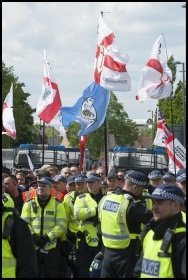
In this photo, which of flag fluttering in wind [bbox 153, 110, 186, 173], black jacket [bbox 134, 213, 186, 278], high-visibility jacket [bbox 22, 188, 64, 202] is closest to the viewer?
black jacket [bbox 134, 213, 186, 278]

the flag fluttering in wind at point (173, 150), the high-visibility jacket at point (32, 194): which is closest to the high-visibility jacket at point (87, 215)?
the high-visibility jacket at point (32, 194)

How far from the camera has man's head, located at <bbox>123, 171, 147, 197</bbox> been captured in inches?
372

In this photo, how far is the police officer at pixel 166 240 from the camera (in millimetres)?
6227

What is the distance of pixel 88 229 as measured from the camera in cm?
1199

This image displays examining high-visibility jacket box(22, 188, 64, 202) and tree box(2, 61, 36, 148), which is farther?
tree box(2, 61, 36, 148)

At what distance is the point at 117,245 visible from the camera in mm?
9633

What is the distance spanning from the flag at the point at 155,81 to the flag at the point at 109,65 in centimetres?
110

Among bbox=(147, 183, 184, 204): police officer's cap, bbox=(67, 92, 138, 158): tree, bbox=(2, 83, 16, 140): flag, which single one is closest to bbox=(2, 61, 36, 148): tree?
bbox=(67, 92, 138, 158): tree

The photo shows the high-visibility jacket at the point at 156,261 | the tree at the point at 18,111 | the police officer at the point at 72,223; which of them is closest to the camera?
the high-visibility jacket at the point at 156,261

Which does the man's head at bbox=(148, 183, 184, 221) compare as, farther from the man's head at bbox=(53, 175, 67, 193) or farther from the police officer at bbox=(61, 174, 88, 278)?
the man's head at bbox=(53, 175, 67, 193)

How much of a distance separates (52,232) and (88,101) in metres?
6.38

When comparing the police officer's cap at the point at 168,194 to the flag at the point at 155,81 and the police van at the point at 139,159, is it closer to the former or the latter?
the flag at the point at 155,81

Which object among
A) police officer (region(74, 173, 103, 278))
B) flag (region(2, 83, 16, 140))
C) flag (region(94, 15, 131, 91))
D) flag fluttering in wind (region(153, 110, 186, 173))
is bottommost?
police officer (region(74, 173, 103, 278))

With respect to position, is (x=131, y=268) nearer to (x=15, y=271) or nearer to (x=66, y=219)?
(x=66, y=219)
